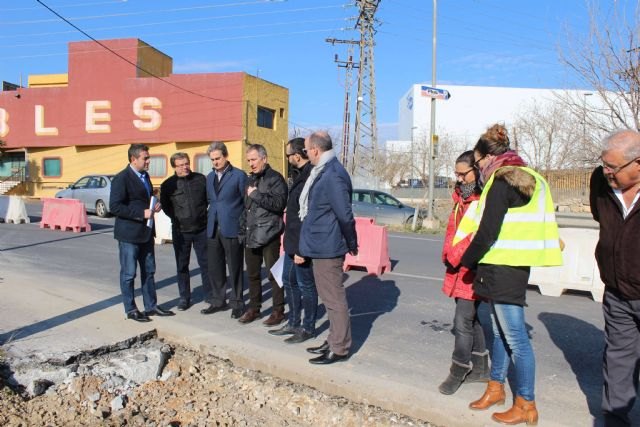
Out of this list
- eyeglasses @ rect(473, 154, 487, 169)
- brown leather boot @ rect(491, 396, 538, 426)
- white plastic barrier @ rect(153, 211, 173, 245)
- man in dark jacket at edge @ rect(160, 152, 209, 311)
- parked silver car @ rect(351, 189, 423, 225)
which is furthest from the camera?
Answer: parked silver car @ rect(351, 189, 423, 225)

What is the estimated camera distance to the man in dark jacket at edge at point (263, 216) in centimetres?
557

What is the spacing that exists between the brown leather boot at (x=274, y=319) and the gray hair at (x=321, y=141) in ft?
6.82

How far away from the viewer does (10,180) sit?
33.2m

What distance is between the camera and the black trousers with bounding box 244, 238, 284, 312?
18.9 ft

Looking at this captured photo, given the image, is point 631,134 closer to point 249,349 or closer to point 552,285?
point 249,349

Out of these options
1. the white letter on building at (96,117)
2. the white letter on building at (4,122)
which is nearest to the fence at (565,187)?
the white letter on building at (96,117)

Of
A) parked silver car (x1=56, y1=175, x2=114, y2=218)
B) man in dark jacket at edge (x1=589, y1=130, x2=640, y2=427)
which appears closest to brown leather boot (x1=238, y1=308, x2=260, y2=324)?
man in dark jacket at edge (x1=589, y1=130, x2=640, y2=427)

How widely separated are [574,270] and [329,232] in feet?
16.2

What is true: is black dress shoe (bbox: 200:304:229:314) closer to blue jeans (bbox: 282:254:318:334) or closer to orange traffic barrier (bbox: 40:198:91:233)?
blue jeans (bbox: 282:254:318:334)

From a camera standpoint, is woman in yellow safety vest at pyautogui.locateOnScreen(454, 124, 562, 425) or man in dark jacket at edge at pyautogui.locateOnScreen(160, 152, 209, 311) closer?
woman in yellow safety vest at pyautogui.locateOnScreen(454, 124, 562, 425)

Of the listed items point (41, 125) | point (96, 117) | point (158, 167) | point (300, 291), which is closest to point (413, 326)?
point (300, 291)

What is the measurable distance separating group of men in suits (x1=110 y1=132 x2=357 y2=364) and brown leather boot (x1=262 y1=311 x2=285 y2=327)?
1cm

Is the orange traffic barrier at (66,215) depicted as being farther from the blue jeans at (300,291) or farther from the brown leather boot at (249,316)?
the blue jeans at (300,291)

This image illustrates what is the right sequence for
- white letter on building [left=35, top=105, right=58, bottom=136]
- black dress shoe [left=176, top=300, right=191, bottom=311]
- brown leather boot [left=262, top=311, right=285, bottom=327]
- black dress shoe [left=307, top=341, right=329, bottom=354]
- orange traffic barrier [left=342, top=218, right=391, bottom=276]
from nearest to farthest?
black dress shoe [left=307, top=341, right=329, bottom=354] < brown leather boot [left=262, top=311, right=285, bottom=327] < black dress shoe [left=176, top=300, right=191, bottom=311] < orange traffic barrier [left=342, top=218, right=391, bottom=276] < white letter on building [left=35, top=105, right=58, bottom=136]
